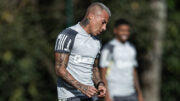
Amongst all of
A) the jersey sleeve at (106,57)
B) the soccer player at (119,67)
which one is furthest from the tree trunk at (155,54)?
the jersey sleeve at (106,57)

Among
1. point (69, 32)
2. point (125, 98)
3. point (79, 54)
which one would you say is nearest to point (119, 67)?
point (125, 98)

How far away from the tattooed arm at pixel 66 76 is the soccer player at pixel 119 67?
248 centimetres

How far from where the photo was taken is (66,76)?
4.76m

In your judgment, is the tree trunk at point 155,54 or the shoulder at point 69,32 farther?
the tree trunk at point 155,54

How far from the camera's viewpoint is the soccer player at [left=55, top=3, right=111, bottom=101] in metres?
4.81

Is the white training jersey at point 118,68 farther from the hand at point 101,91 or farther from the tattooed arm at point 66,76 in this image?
the tattooed arm at point 66,76

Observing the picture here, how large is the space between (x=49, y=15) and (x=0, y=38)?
1.50 meters

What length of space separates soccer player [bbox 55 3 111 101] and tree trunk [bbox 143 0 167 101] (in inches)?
249

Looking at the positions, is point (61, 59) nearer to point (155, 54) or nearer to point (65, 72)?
point (65, 72)

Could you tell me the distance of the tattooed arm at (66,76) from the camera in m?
4.71

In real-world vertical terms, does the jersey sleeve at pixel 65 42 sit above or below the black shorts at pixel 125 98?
above

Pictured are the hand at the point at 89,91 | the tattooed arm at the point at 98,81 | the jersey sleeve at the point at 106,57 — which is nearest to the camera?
the hand at the point at 89,91

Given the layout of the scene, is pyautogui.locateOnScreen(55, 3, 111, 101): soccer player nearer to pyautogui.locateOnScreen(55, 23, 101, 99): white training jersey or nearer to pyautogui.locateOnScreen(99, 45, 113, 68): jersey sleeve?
pyautogui.locateOnScreen(55, 23, 101, 99): white training jersey

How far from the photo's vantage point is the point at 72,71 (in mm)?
5000
